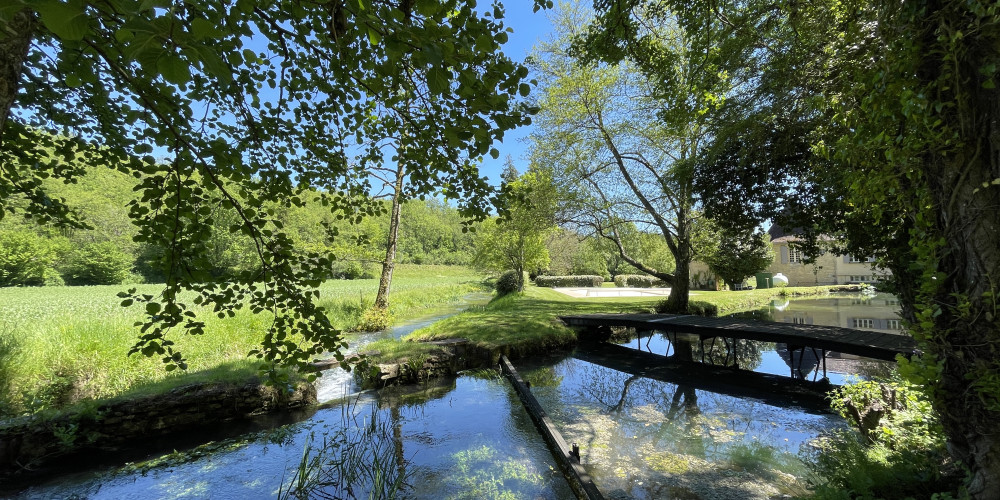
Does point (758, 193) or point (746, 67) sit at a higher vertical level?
point (746, 67)

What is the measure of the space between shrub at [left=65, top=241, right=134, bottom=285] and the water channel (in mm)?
39743

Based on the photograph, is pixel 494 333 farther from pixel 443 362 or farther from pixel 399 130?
pixel 399 130

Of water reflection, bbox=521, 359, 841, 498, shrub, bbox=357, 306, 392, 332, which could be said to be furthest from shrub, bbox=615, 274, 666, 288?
water reflection, bbox=521, 359, 841, 498

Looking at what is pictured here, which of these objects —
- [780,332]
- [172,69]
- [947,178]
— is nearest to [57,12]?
[172,69]

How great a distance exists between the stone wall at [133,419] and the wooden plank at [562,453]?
3.66 m

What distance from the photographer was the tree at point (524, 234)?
16891 mm

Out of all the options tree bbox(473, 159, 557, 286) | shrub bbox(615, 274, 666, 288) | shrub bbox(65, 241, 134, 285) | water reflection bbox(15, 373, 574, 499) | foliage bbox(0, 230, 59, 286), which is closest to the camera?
water reflection bbox(15, 373, 574, 499)

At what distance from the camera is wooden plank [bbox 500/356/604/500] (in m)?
4.44

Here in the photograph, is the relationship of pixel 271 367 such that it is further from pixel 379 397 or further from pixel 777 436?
pixel 777 436

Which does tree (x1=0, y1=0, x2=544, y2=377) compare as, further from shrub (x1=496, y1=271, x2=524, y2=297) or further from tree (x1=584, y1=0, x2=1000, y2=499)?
shrub (x1=496, y1=271, x2=524, y2=297)

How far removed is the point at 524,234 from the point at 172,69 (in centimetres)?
1821

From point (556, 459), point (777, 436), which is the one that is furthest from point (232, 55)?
point (777, 436)

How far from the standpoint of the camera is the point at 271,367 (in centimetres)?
269

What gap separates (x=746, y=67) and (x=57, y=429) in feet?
42.0
